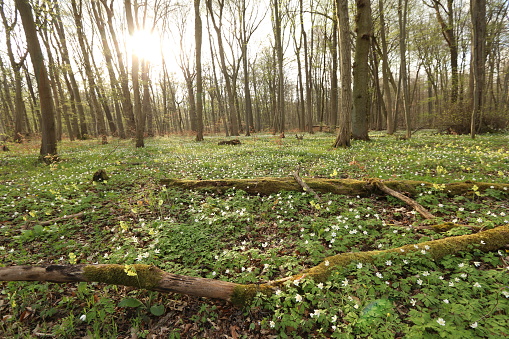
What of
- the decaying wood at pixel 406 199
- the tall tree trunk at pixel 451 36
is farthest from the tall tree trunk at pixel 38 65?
the tall tree trunk at pixel 451 36

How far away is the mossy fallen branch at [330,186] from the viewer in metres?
5.44

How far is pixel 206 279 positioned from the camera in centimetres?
319

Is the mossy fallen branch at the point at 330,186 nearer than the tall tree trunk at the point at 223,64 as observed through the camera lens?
Yes

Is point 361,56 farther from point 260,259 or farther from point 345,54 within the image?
point 260,259

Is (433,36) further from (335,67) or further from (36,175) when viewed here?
(36,175)

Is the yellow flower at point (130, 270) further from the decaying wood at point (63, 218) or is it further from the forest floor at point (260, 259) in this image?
the decaying wood at point (63, 218)

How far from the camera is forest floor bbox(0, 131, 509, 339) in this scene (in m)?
2.60

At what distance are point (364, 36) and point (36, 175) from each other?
18.9 metres

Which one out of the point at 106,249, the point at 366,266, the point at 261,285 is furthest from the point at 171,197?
the point at 366,266

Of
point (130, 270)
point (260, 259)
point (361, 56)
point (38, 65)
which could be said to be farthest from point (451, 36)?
point (38, 65)

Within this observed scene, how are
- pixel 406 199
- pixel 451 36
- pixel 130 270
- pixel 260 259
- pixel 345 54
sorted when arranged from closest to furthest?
pixel 130 270, pixel 260 259, pixel 406 199, pixel 345 54, pixel 451 36

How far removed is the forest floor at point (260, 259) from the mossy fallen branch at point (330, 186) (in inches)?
7.8

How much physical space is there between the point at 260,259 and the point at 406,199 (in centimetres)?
382

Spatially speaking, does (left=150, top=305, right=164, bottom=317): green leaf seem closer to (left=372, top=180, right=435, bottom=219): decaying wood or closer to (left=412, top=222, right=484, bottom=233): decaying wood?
(left=412, top=222, right=484, bottom=233): decaying wood
